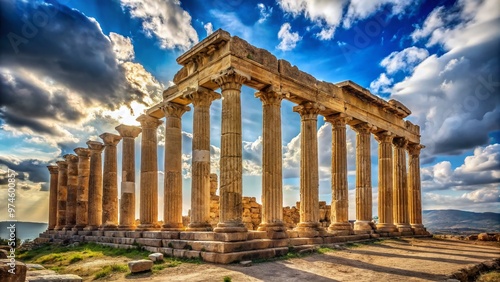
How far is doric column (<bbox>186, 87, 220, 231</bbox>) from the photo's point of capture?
687 inches

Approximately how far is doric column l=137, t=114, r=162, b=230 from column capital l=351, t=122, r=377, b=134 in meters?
12.1

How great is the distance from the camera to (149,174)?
2209 cm

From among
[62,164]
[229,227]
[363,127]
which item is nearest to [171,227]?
[229,227]

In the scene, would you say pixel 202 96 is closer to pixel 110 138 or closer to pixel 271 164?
pixel 271 164

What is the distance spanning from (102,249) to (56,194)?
1776 cm

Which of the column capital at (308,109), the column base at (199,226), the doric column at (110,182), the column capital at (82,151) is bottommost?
the column base at (199,226)

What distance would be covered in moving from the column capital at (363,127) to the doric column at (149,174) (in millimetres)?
12125

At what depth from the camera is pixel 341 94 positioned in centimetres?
2280

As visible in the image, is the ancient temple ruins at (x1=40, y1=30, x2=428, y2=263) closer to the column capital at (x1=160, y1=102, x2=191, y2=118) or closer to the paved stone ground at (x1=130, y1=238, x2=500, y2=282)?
the column capital at (x1=160, y1=102, x2=191, y2=118)

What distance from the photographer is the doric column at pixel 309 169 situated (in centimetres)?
1931

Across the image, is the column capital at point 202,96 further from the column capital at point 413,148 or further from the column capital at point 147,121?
the column capital at point 413,148

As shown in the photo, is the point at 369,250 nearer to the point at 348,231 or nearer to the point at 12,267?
the point at 348,231

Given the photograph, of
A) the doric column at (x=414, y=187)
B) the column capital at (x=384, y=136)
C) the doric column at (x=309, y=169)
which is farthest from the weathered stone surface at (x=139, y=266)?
the doric column at (x=414, y=187)

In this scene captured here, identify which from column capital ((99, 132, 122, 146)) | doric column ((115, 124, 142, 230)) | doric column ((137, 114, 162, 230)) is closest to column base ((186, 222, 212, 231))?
doric column ((137, 114, 162, 230))
